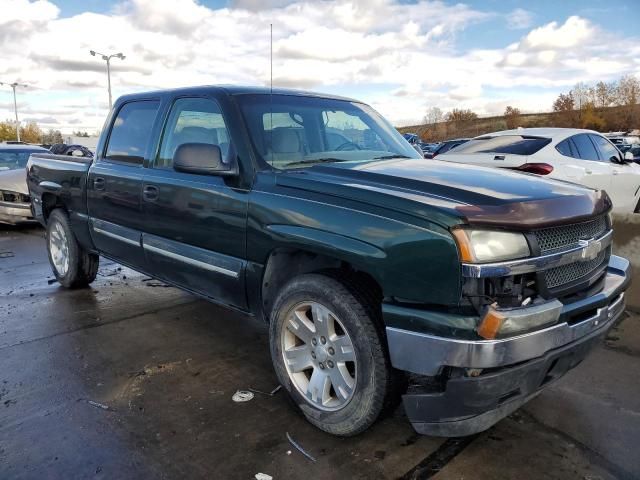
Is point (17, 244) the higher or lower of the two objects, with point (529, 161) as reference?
lower

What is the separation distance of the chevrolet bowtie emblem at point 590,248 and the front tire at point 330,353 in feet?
3.59

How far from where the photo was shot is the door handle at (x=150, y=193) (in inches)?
151

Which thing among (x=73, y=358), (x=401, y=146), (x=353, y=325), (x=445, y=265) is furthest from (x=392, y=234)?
(x=73, y=358)

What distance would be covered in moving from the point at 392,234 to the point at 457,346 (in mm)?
577

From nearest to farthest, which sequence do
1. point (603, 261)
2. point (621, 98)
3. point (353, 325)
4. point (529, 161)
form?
point (353, 325)
point (603, 261)
point (529, 161)
point (621, 98)

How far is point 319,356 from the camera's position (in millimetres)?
2854

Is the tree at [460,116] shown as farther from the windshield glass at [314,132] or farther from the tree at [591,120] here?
the windshield glass at [314,132]

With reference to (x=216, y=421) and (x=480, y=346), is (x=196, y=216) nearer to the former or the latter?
(x=216, y=421)

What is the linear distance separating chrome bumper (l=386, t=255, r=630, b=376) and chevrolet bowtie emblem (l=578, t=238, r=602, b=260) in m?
0.22

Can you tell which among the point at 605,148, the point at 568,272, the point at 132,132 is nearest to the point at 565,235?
the point at 568,272

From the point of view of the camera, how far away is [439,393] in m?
2.34

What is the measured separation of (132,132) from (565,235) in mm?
3507

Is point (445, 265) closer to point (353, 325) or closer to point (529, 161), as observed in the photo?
point (353, 325)

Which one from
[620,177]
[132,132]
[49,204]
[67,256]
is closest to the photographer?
[132,132]
